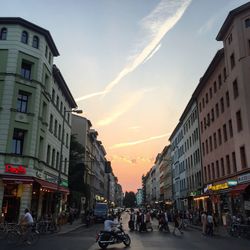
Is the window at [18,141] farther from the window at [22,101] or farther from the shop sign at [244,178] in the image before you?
the shop sign at [244,178]

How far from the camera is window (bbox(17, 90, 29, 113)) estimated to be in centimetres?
3195

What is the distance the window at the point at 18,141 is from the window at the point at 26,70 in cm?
550

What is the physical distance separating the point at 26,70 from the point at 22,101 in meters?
3.34

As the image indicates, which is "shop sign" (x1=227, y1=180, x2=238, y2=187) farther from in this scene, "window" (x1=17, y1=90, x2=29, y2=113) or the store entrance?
"window" (x1=17, y1=90, x2=29, y2=113)

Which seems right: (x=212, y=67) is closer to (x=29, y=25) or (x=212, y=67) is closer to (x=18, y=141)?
(x=29, y=25)

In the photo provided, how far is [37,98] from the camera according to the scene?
3288cm

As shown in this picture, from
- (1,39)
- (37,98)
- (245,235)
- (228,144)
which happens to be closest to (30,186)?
(37,98)

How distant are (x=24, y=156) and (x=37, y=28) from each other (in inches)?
513

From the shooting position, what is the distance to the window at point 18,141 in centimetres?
3070

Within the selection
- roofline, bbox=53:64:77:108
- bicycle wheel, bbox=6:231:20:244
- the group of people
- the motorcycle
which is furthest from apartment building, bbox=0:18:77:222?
the motorcycle

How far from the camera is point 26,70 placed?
110 ft

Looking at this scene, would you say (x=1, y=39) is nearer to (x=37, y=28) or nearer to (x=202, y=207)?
(x=37, y=28)

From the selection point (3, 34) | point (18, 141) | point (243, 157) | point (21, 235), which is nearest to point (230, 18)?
point (243, 157)

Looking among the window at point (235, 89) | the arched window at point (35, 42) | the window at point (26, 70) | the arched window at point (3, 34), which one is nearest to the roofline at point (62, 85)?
the arched window at point (35, 42)
